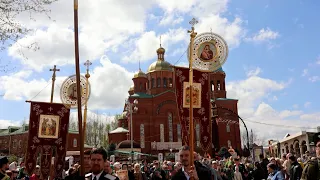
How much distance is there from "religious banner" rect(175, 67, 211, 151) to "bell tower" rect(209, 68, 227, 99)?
41.9 meters

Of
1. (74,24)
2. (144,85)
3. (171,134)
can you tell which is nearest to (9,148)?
(144,85)

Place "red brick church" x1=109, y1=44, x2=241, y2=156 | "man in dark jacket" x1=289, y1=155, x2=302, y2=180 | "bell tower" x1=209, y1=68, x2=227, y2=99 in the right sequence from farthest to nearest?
"bell tower" x1=209, y1=68, x2=227, y2=99 → "red brick church" x1=109, y1=44, x2=241, y2=156 → "man in dark jacket" x1=289, y1=155, x2=302, y2=180

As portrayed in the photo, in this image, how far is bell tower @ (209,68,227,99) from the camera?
2198 inches

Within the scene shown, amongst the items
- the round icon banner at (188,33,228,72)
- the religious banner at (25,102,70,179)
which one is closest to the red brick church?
the religious banner at (25,102,70,179)

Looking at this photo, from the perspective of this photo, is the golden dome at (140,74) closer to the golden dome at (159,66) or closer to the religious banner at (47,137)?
A: the golden dome at (159,66)

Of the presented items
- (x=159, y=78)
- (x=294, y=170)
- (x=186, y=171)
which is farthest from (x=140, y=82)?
(x=186, y=171)

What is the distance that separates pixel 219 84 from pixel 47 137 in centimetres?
4425

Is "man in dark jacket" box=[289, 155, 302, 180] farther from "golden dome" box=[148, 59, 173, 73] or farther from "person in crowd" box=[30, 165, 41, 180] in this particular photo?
"golden dome" box=[148, 59, 173, 73]

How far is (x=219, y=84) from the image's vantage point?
2238 inches

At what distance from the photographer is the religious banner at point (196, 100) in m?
12.1

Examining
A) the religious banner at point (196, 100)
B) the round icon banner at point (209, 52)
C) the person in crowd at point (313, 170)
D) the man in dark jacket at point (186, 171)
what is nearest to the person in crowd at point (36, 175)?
the religious banner at point (196, 100)

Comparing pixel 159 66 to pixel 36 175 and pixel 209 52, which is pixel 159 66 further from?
pixel 209 52

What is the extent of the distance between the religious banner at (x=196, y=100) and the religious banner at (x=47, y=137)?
650 cm

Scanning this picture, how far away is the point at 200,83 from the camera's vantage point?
12891mm
